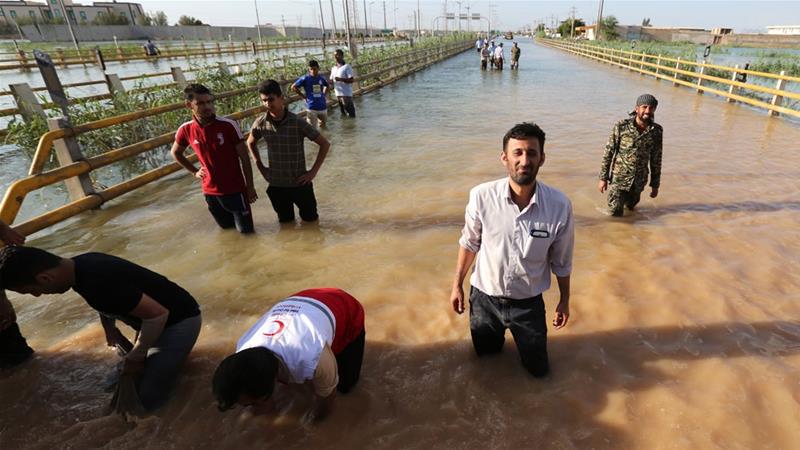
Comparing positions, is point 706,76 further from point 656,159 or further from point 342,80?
point 656,159

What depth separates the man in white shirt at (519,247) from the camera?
88.0 inches

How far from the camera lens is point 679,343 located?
119 inches

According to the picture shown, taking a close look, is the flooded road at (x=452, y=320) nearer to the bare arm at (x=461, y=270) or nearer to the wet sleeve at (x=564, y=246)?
the bare arm at (x=461, y=270)

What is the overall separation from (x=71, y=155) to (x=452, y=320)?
4796 mm

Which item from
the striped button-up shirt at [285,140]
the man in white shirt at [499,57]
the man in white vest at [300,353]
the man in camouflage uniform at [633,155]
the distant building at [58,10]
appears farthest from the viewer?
the distant building at [58,10]

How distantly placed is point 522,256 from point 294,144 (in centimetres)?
289

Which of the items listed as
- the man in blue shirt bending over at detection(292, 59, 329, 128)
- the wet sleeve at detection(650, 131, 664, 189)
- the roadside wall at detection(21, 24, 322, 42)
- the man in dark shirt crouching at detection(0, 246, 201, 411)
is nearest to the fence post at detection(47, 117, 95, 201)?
the man in dark shirt crouching at detection(0, 246, 201, 411)

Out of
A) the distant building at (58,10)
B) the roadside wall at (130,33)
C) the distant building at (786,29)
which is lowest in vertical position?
the distant building at (786,29)

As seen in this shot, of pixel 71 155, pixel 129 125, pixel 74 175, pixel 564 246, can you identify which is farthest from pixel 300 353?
pixel 129 125

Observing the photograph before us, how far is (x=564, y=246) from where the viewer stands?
2.37 m

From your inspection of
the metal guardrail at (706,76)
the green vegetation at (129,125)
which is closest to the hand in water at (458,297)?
the green vegetation at (129,125)

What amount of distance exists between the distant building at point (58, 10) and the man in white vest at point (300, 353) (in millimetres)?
76853

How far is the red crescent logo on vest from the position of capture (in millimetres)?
2055

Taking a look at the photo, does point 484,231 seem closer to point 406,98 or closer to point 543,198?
point 543,198
